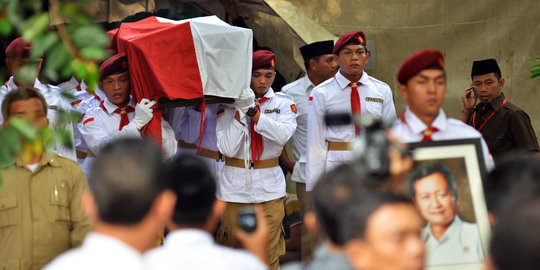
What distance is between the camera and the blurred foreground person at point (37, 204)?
158 inches

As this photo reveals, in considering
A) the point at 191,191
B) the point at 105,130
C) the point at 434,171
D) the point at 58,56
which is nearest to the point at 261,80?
the point at 105,130

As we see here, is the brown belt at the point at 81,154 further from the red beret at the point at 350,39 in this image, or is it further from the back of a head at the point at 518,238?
the back of a head at the point at 518,238

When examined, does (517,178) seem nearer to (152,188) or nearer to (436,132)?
(436,132)

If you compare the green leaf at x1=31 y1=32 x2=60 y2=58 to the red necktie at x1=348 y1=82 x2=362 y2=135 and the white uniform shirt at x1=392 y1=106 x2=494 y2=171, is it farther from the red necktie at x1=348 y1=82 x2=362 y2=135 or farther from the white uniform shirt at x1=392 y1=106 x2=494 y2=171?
the red necktie at x1=348 y1=82 x2=362 y2=135

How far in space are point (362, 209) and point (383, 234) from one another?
0.37 feet

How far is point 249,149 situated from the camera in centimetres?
585

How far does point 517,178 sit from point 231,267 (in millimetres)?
1188

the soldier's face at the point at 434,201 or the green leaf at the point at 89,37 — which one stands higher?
the green leaf at the point at 89,37

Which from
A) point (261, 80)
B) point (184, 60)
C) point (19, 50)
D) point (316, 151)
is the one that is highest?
point (19, 50)

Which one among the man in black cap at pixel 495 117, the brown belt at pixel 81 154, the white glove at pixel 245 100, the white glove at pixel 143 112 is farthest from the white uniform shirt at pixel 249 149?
the man in black cap at pixel 495 117

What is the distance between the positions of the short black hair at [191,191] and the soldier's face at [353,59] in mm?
2927

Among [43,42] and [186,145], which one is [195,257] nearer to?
[43,42]

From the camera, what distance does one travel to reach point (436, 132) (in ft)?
11.7

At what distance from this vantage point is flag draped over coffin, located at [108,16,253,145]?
5105 millimetres
